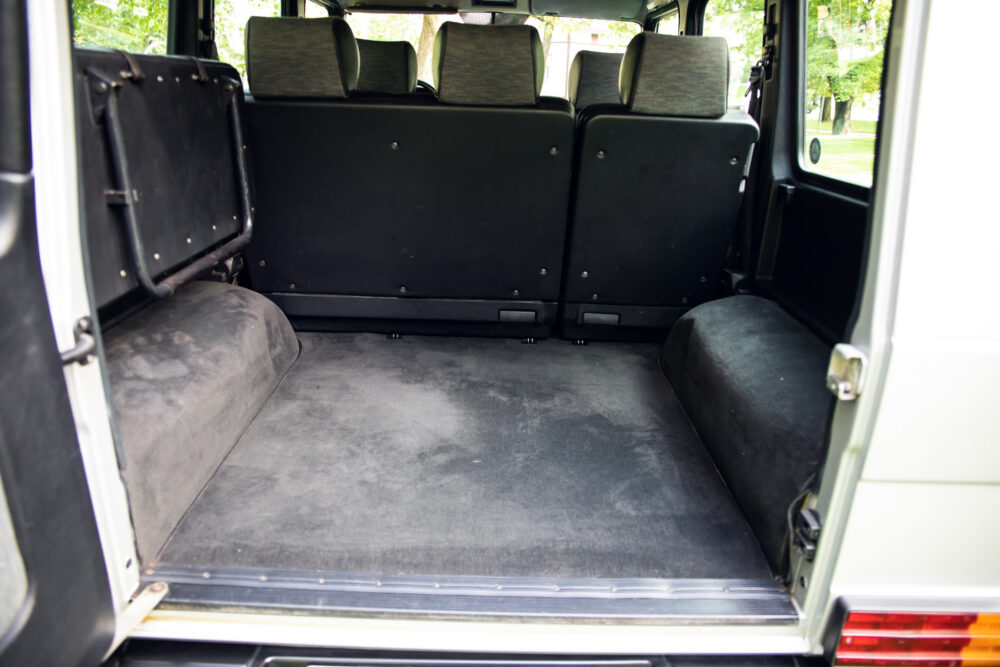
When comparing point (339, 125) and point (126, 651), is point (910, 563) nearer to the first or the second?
point (126, 651)

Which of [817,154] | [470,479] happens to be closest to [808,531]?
[470,479]

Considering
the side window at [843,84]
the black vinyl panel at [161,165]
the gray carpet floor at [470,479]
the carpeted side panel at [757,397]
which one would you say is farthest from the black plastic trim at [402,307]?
the side window at [843,84]

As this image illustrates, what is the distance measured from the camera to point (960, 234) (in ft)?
3.09

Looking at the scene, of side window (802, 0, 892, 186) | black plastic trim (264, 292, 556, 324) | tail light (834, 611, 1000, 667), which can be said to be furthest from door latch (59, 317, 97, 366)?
side window (802, 0, 892, 186)

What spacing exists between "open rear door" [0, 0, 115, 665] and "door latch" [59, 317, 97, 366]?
0.11 ft

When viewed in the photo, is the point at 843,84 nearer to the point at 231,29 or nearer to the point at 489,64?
the point at 489,64

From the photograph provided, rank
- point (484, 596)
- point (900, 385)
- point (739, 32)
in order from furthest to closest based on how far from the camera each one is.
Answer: point (739, 32) < point (484, 596) < point (900, 385)

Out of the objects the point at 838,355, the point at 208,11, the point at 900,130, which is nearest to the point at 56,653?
the point at 838,355

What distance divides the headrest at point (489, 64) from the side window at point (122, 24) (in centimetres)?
97

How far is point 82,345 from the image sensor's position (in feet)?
3.42

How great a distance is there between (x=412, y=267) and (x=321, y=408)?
731 mm

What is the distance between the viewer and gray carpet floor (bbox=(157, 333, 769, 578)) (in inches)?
59.4

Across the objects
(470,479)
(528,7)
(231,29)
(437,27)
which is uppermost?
(528,7)

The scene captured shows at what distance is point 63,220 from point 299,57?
153 centimetres
